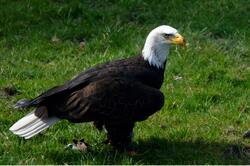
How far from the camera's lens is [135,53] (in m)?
9.55

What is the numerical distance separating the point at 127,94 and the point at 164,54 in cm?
82

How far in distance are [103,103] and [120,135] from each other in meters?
0.40

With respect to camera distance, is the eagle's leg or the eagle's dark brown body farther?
the eagle's leg

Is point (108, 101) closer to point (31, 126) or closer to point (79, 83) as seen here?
point (79, 83)

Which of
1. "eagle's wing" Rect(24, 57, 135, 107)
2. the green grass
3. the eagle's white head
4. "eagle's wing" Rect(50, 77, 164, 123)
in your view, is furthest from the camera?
the eagle's white head

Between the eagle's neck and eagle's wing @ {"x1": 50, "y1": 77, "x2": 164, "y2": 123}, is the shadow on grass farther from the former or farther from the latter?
the eagle's neck

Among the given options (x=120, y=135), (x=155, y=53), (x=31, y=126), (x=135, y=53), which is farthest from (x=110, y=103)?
(x=135, y=53)

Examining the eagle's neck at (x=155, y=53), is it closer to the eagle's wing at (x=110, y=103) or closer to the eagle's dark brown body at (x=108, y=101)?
the eagle's dark brown body at (x=108, y=101)

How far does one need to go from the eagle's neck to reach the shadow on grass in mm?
782

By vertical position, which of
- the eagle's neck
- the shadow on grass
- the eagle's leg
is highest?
the eagle's neck

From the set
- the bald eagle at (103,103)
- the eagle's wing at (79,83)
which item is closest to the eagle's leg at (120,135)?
the bald eagle at (103,103)

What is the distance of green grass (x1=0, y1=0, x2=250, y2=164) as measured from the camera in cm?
697

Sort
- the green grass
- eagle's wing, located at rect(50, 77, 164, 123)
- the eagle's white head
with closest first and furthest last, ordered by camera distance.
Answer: eagle's wing, located at rect(50, 77, 164, 123) → the green grass → the eagle's white head

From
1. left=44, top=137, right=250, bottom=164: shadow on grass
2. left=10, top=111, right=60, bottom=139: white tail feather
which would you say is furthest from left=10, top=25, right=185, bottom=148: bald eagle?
left=44, top=137, right=250, bottom=164: shadow on grass
